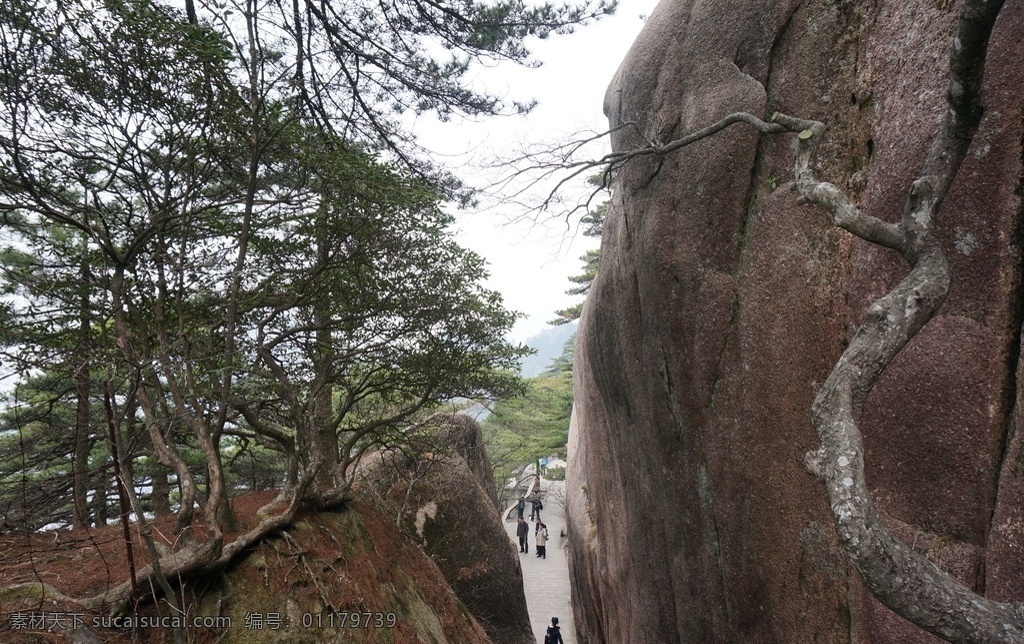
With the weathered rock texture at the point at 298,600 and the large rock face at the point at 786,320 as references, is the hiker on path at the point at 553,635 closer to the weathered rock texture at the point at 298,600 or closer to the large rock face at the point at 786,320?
the weathered rock texture at the point at 298,600

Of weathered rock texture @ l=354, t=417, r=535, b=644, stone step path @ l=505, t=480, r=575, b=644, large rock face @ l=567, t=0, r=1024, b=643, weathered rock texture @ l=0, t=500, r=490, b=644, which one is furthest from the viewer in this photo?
stone step path @ l=505, t=480, r=575, b=644

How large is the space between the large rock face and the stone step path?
35.3 ft

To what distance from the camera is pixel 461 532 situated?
1364 centimetres

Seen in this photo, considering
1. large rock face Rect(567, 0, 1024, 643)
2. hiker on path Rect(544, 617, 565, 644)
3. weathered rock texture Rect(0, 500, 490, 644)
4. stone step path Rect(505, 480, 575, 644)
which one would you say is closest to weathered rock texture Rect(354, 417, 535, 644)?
hiker on path Rect(544, 617, 565, 644)

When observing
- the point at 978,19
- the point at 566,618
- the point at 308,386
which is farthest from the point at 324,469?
the point at 566,618

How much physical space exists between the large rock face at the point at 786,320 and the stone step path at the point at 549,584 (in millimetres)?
10771

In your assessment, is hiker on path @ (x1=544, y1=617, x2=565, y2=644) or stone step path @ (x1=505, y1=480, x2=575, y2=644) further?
stone step path @ (x1=505, y1=480, x2=575, y2=644)

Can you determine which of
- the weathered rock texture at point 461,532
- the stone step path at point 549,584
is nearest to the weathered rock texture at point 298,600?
the weathered rock texture at point 461,532

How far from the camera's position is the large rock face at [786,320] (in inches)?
128

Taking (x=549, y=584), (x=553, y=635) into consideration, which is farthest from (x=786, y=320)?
(x=549, y=584)

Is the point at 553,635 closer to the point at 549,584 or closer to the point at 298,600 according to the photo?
the point at 298,600

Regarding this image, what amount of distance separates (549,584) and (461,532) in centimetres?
886

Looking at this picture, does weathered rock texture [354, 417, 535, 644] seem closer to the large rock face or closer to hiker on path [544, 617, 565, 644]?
hiker on path [544, 617, 565, 644]

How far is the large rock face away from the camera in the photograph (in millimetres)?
3264
